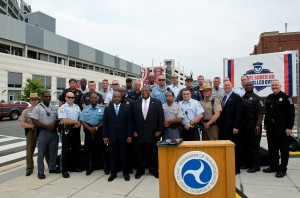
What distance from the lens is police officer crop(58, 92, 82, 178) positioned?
19.3 ft

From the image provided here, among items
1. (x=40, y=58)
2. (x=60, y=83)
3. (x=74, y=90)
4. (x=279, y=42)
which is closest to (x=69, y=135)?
(x=74, y=90)

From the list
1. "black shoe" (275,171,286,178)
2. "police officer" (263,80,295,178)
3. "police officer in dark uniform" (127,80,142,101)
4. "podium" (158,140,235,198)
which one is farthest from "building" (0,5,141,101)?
"podium" (158,140,235,198)

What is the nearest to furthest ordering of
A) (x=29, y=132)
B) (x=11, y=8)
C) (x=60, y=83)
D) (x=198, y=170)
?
1. (x=198, y=170)
2. (x=29, y=132)
3. (x=60, y=83)
4. (x=11, y=8)

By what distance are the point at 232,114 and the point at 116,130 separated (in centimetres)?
250

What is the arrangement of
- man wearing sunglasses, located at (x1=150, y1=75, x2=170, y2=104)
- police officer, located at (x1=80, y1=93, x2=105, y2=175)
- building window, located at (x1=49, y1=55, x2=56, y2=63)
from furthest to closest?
building window, located at (x1=49, y1=55, x2=56, y2=63)
man wearing sunglasses, located at (x1=150, y1=75, x2=170, y2=104)
police officer, located at (x1=80, y1=93, x2=105, y2=175)

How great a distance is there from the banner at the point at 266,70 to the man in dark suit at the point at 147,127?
12.5 ft

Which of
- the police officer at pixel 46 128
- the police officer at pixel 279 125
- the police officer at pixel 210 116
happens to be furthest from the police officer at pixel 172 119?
the police officer at pixel 46 128

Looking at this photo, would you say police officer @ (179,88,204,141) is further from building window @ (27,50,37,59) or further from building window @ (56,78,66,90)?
building window @ (56,78,66,90)

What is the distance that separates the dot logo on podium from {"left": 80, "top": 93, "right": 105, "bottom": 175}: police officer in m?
3.23

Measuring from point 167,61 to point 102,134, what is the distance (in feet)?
385

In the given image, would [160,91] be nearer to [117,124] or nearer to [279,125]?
[117,124]

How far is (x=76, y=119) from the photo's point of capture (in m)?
6.09

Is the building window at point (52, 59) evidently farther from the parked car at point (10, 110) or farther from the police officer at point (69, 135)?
the police officer at point (69, 135)

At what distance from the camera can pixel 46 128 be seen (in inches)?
233
